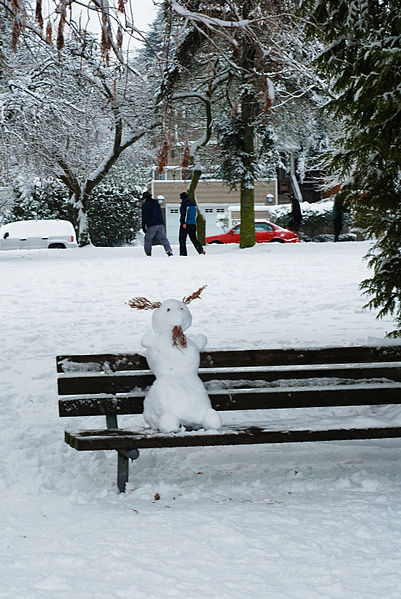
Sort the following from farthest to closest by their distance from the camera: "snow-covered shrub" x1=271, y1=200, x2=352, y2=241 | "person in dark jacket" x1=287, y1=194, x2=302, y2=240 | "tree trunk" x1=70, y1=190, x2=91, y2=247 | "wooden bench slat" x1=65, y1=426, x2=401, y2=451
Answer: "snow-covered shrub" x1=271, y1=200, x2=352, y2=241
"person in dark jacket" x1=287, y1=194, x2=302, y2=240
"tree trunk" x1=70, y1=190, x2=91, y2=247
"wooden bench slat" x1=65, y1=426, x2=401, y2=451

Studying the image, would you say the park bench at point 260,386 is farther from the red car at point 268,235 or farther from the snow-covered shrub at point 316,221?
the snow-covered shrub at point 316,221

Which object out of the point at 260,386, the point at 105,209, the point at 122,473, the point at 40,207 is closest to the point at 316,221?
the point at 105,209

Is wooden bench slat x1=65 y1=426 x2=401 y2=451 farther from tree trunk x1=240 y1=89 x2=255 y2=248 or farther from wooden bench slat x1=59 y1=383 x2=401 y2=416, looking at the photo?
tree trunk x1=240 y1=89 x2=255 y2=248

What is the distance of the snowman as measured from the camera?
434 cm

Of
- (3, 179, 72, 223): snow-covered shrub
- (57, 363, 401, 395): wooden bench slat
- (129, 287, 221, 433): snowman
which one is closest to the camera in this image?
(129, 287, 221, 433): snowman

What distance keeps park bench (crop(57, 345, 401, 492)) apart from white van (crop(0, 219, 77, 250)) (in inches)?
1093

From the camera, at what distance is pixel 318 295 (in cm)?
1183

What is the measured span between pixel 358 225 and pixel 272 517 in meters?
2.95

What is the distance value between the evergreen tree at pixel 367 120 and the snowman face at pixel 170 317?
5.76ft

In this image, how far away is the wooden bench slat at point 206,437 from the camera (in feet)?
13.3

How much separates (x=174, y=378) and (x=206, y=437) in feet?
1.65

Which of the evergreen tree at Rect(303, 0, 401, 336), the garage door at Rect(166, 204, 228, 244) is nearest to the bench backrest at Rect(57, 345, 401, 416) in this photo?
the evergreen tree at Rect(303, 0, 401, 336)

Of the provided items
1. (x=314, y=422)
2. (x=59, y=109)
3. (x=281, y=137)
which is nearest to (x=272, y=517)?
(x=314, y=422)

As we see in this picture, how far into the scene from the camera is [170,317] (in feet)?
15.0
